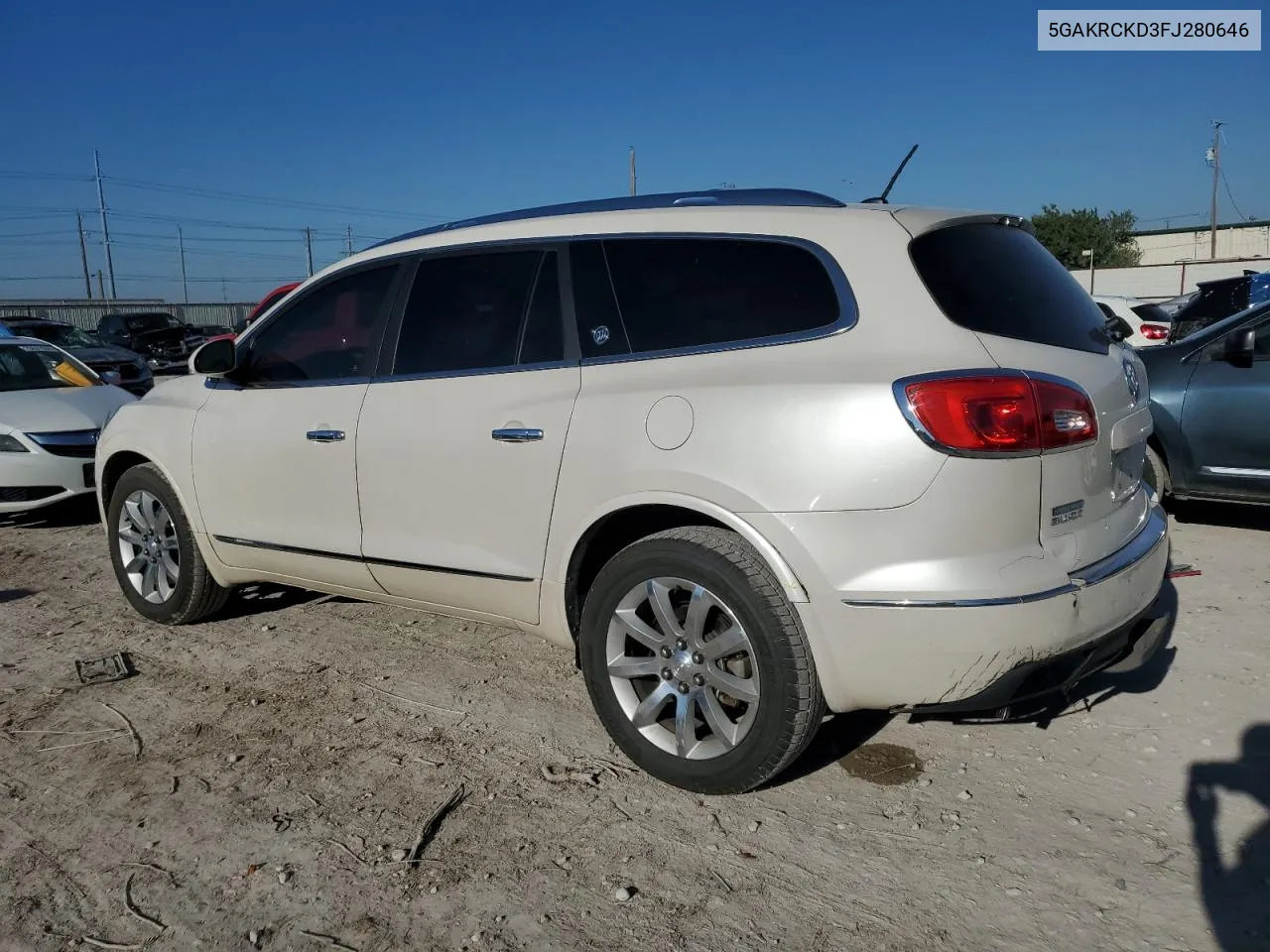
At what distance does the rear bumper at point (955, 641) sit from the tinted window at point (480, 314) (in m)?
1.40

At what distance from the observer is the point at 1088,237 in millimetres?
56750

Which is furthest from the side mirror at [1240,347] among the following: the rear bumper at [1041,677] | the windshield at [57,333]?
the windshield at [57,333]

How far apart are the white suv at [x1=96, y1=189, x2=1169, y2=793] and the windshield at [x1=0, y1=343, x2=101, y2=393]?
5.80 metres

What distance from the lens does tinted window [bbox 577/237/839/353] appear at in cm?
304

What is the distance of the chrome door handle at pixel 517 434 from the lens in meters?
3.41

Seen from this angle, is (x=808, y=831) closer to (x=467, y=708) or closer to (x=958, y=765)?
(x=958, y=765)

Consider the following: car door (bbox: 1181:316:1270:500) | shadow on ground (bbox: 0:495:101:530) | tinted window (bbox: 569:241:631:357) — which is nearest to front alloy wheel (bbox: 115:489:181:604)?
tinted window (bbox: 569:241:631:357)

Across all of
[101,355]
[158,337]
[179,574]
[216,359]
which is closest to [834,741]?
[216,359]

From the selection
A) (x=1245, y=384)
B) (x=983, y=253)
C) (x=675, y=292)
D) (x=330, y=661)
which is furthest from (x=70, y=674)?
(x=1245, y=384)

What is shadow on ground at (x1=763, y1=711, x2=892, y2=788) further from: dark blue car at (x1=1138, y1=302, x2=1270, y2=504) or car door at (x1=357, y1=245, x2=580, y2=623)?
dark blue car at (x1=1138, y1=302, x2=1270, y2=504)

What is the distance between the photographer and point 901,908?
8.52 feet

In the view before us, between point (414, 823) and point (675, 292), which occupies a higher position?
point (675, 292)

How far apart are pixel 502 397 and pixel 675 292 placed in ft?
2.39

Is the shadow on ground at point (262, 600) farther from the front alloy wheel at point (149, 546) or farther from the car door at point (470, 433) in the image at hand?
the car door at point (470, 433)
